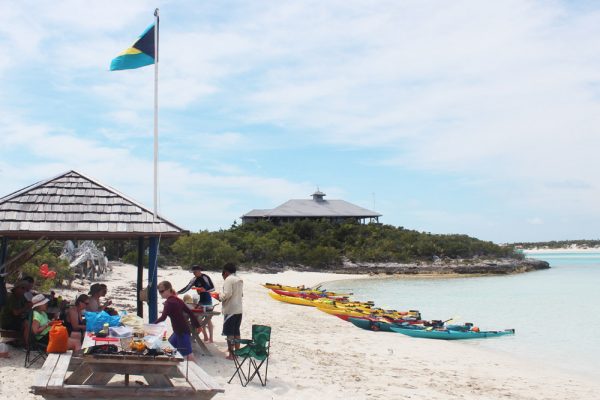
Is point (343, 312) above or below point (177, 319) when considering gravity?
below

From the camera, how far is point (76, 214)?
956 centimetres

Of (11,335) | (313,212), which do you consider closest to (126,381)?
(11,335)

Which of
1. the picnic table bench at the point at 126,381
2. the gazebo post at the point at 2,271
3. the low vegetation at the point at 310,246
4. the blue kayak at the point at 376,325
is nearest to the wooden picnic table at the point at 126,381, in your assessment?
the picnic table bench at the point at 126,381

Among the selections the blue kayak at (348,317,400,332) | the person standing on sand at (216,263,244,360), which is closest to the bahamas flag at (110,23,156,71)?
the person standing on sand at (216,263,244,360)

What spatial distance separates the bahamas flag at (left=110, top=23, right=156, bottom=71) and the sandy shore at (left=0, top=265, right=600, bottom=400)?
5.18 metres

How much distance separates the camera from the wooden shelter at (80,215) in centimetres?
926

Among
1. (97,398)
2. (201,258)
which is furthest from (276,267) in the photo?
(97,398)

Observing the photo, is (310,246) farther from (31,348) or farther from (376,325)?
(31,348)

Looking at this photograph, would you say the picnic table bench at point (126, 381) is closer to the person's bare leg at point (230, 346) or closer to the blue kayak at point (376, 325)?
the person's bare leg at point (230, 346)

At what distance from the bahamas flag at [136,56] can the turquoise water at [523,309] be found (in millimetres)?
11742

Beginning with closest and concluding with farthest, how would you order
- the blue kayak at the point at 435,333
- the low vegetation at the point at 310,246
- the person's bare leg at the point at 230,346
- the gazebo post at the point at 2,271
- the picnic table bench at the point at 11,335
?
the picnic table bench at the point at 11,335 → the person's bare leg at the point at 230,346 → the gazebo post at the point at 2,271 → the blue kayak at the point at 435,333 → the low vegetation at the point at 310,246

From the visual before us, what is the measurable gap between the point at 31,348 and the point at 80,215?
7.32 ft

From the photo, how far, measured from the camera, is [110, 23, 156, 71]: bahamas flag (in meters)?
10.4

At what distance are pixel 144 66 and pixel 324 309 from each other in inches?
508
